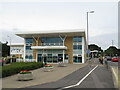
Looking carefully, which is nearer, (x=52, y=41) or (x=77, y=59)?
(x=77, y=59)

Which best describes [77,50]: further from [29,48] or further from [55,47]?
Answer: [29,48]

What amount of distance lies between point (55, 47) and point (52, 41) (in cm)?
325

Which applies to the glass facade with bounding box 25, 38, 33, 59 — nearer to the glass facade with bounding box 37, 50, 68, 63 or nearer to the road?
the glass facade with bounding box 37, 50, 68, 63

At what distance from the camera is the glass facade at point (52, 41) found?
41175 mm

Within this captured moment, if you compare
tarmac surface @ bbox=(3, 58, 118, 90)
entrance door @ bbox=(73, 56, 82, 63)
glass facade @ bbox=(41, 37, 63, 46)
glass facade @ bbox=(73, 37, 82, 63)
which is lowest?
tarmac surface @ bbox=(3, 58, 118, 90)

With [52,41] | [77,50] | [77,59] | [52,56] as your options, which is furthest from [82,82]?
[52,41]

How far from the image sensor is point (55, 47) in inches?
1533

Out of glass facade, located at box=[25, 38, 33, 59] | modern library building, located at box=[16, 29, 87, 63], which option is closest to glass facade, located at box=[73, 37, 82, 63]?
modern library building, located at box=[16, 29, 87, 63]

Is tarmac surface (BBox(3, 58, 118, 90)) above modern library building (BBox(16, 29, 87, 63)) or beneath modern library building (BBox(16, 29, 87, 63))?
beneath

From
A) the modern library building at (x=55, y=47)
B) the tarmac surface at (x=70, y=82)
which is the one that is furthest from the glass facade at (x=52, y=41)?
the tarmac surface at (x=70, y=82)

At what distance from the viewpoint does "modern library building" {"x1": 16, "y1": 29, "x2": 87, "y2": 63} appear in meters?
39.3

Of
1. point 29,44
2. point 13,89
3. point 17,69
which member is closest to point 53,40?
point 29,44

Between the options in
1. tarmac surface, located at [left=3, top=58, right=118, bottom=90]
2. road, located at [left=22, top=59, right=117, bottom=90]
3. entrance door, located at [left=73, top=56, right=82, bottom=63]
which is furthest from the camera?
entrance door, located at [left=73, top=56, right=82, bottom=63]

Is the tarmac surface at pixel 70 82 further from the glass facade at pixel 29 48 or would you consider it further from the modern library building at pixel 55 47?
the glass facade at pixel 29 48
